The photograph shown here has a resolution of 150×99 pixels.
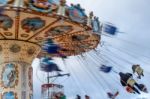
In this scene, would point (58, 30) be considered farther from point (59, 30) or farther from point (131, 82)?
point (131, 82)

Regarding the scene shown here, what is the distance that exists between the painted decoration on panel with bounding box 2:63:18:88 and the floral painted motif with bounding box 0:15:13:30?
5.63ft

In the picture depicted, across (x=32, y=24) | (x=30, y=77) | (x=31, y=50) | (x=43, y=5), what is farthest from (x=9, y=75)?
(x=43, y=5)

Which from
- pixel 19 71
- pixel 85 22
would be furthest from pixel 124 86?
pixel 19 71

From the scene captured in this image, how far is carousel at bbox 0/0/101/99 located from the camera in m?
17.1

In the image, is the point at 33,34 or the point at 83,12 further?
the point at 33,34

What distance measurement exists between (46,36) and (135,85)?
461 cm

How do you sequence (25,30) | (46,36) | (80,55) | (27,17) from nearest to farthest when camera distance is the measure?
1. (27,17)
2. (25,30)
3. (46,36)
4. (80,55)

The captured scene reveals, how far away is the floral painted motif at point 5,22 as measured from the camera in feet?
58.0

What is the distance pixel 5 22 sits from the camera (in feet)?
59.8

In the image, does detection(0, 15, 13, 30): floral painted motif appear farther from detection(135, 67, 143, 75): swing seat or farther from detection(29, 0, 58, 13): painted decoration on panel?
detection(135, 67, 143, 75): swing seat

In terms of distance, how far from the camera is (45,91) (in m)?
23.1

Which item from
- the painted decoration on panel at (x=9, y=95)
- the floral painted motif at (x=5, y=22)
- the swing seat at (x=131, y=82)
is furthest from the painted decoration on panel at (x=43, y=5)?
the swing seat at (x=131, y=82)

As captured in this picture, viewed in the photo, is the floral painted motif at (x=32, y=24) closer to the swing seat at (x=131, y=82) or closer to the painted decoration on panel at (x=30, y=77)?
the painted decoration on panel at (x=30, y=77)

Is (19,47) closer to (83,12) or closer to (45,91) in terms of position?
(83,12)
